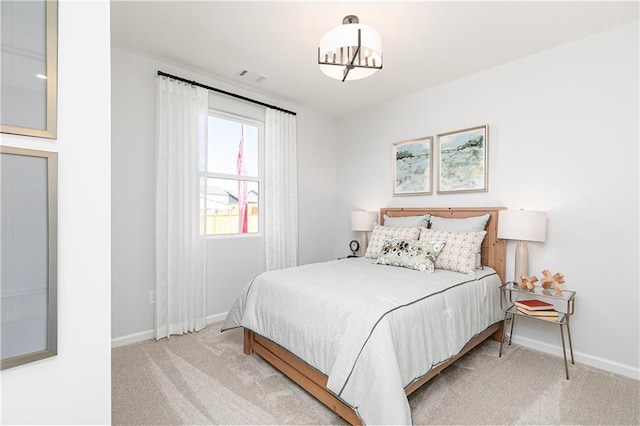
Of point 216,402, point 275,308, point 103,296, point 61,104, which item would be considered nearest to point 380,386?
point 275,308

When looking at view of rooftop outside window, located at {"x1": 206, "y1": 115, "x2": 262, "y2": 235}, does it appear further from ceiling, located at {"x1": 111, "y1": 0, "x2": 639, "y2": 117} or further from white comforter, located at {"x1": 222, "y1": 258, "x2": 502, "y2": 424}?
white comforter, located at {"x1": 222, "y1": 258, "x2": 502, "y2": 424}

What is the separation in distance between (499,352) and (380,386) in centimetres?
169

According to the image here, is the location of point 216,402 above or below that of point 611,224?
below

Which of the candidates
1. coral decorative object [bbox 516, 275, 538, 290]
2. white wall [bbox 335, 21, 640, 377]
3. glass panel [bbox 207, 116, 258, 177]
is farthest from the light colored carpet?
glass panel [bbox 207, 116, 258, 177]

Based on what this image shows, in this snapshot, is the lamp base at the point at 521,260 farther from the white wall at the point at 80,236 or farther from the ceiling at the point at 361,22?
the white wall at the point at 80,236

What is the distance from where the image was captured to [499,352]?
2.51 metres

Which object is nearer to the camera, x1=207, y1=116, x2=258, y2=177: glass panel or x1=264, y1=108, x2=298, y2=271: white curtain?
x1=207, y1=116, x2=258, y2=177: glass panel

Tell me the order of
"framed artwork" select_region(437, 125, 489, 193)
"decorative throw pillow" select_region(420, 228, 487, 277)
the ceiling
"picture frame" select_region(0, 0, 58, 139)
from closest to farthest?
1. "picture frame" select_region(0, 0, 58, 139)
2. the ceiling
3. "decorative throw pillow" select_region(420, 228, 487, 277)
4. "framed artwork" select_region(437, 125, 489, 193)

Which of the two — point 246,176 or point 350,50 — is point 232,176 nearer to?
point 246,176

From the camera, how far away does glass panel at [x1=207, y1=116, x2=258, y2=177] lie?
11.0ft

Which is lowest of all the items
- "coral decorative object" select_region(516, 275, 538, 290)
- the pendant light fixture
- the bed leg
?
the bed leg

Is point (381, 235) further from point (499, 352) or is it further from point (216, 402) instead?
point (216, 402)

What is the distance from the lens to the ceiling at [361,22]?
2.10 meters

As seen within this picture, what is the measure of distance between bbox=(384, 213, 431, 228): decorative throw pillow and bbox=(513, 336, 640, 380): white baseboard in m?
1.38
